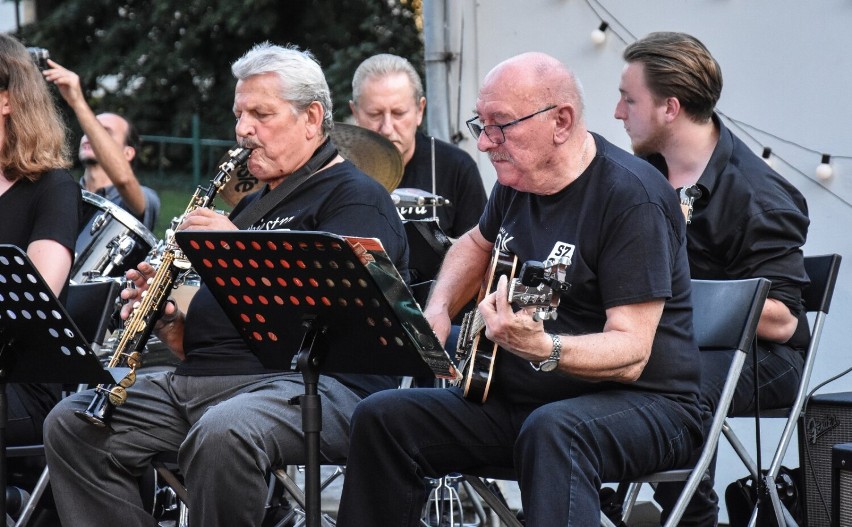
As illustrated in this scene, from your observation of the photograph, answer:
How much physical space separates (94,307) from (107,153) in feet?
6.77

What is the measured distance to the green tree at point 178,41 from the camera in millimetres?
15117

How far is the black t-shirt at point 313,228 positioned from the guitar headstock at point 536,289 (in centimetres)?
86

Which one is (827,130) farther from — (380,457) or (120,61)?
(120,61)

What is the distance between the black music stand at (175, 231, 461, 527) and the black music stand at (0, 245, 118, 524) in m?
0.41

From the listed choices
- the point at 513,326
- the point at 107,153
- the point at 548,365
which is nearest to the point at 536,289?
the point at 513,326

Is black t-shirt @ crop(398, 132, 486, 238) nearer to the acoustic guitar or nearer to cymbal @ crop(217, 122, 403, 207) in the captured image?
cymbal @ crop(217, 122, 403, 207)

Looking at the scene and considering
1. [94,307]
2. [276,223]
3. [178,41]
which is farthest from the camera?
[178,41]

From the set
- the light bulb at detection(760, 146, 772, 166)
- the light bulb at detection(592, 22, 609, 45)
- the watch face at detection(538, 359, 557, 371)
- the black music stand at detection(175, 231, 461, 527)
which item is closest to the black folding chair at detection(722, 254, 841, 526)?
the light bulb at detection(760, 146, 772, 166)

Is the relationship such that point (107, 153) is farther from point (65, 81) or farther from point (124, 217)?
Result: point (124, 217)

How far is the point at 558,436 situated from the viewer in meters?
2.85

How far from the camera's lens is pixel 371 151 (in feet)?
16.0

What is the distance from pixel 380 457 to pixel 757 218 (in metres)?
1.58

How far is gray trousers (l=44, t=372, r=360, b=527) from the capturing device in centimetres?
324

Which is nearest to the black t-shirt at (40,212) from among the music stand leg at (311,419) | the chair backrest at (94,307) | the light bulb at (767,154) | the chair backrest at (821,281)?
the chair backrest at (94,307)
